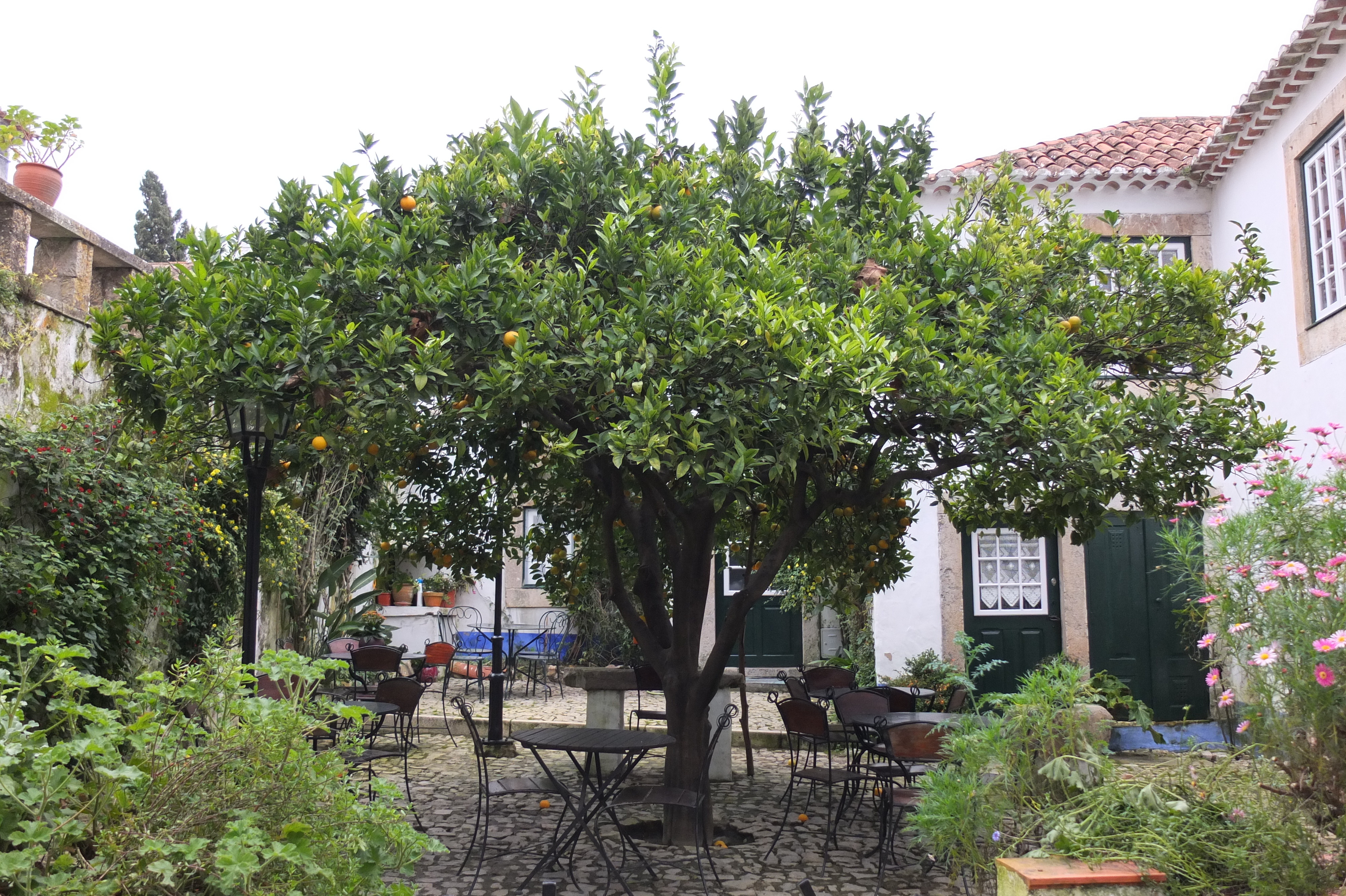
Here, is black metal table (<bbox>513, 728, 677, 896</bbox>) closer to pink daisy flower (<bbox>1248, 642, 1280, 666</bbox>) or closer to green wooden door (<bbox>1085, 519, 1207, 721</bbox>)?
pink daisy flower (<bbox>1248, 642, 1280, 666</bbox>)

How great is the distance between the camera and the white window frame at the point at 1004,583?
10992mm

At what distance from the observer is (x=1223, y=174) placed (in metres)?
10.4

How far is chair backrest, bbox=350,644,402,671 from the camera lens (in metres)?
9.86

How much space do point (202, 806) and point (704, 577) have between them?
4.02 meters

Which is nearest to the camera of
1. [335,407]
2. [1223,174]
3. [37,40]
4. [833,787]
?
[335,407]

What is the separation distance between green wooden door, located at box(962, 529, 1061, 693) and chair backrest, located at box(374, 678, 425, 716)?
20.7 feet

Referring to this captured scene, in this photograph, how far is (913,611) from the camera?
10.9 meters

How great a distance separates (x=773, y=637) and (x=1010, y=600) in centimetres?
467

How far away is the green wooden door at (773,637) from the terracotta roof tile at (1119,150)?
278 inches

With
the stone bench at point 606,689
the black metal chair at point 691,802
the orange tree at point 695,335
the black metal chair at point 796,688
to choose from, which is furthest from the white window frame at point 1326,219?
the black metal chair at point 691,802

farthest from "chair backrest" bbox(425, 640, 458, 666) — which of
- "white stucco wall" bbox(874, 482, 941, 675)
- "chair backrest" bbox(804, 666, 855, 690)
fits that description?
"white stucco wall" bbox(874, 482, 941, 675)

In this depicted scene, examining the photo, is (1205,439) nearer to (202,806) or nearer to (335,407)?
(335,407)

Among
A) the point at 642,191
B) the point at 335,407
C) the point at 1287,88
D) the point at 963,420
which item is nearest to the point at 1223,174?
the point at 1287,88

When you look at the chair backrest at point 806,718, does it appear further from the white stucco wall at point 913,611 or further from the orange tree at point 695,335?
the white stucco wall at point 913,611
